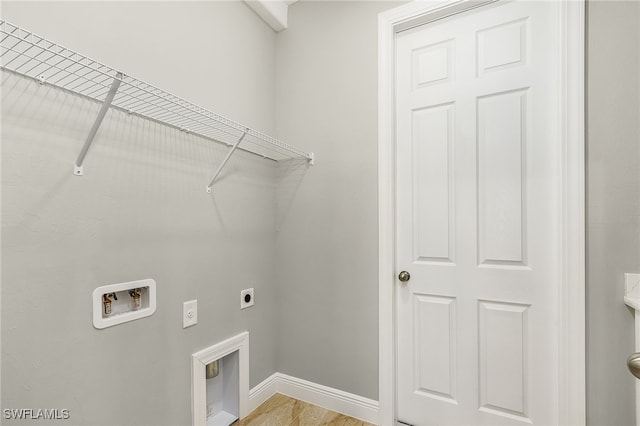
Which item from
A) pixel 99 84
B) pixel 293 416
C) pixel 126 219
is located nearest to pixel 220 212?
pixel 126 219

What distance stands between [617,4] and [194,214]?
6.52 feet

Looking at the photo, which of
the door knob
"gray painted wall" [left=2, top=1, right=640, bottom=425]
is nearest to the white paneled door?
"gray painted wall" [left=2, top=1, right=640, bottom=425]

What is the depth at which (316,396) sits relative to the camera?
188 centimetres

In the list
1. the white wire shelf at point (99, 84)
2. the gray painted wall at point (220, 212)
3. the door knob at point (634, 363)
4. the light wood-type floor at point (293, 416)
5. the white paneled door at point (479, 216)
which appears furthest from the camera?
the light wood-type floor at point (293, 416)

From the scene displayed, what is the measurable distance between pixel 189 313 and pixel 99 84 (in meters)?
1.00

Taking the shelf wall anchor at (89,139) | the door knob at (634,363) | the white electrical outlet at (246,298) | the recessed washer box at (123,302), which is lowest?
the white electrical outlet at (246,298)

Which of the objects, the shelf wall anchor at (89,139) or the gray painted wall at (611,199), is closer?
the shelf wall anchor at (89,139)

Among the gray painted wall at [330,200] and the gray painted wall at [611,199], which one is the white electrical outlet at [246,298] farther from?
the gray painted wall at [611,199]

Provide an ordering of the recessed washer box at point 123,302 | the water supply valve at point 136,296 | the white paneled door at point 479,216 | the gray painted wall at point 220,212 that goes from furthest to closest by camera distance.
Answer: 1. the white paneled door at point 479,216
2. the water supply valve at point 136,296
3. the recessed washer box at point 123,302
4. the gray painted wall at point 220,212

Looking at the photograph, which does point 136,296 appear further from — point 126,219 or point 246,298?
point 246,298

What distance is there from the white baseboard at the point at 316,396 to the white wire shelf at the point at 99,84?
4.41 ft

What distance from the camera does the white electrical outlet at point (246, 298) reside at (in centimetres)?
176

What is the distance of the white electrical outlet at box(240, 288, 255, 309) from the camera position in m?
1.76

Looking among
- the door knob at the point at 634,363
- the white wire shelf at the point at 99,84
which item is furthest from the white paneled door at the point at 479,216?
the door knob at the point at 634,363
